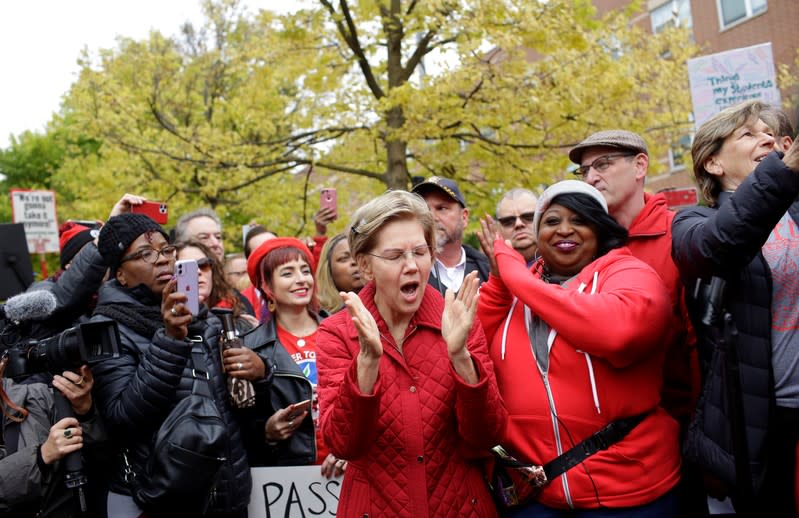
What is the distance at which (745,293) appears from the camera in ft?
7.63

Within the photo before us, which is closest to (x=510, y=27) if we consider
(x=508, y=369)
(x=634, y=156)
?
(x=634, y=156)

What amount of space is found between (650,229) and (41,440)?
2.85 metres

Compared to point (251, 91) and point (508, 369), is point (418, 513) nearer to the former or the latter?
point (508, 369)

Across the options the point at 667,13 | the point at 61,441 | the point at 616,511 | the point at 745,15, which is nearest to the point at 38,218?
the point at 61,441

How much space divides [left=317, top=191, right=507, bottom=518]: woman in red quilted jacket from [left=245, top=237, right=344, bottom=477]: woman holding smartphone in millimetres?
1037

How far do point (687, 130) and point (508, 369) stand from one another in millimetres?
10583

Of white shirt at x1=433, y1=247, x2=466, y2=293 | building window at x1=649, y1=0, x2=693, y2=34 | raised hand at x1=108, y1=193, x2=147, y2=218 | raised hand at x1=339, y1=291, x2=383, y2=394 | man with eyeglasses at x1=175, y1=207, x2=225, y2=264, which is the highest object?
building window at x1=649, y1=0, x2=693, y2=34

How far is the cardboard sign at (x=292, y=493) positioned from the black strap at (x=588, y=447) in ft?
4.65

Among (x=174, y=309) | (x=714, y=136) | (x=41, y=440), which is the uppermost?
(x=714, y=136)

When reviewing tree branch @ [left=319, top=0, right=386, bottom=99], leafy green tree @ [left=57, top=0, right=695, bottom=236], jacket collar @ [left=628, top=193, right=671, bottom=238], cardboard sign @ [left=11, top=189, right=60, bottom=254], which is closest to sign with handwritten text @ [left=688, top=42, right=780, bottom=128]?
leafy green tree @ [left=57, top=0, right=695, bottom=236]

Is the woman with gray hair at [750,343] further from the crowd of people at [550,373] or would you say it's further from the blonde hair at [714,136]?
the blonde hair at [714,136]

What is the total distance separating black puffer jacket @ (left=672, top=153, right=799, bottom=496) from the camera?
211 cm

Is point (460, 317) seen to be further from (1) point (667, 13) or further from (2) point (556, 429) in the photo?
(1) point (667, 13)

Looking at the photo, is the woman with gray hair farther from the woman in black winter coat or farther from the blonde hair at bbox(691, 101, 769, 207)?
the woman in black winter coat
